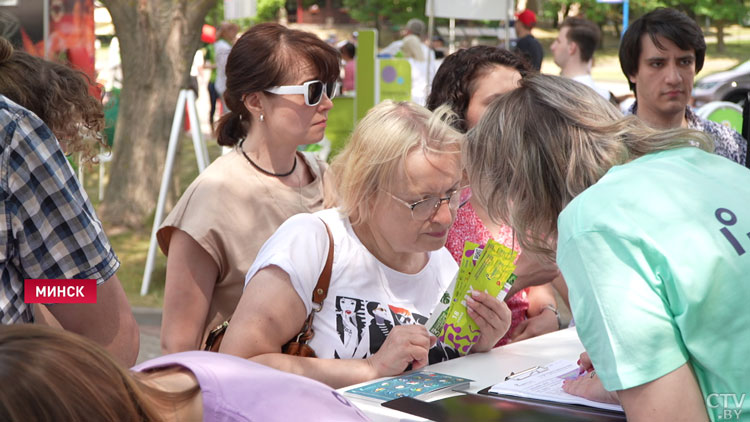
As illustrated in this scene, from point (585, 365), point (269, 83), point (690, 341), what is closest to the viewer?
point (690, 341)

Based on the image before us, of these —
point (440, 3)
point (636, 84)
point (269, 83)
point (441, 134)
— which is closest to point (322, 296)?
point (441, 134)

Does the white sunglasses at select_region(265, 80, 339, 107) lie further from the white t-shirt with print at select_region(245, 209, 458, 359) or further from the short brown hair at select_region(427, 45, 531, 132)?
the white t-shirt with print at select_region(245, 209, 458, 359)

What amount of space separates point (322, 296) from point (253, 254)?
673 mm

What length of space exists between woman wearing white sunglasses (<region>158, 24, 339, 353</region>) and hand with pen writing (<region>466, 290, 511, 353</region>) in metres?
0.89

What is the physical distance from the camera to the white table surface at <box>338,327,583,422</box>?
2309 millimetres

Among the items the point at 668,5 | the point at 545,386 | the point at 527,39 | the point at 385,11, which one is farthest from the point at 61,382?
the point at 385,11

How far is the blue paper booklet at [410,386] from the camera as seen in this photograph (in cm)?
216

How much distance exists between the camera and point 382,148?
8.32 feet

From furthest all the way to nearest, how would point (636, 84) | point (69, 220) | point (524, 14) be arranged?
point (524, 14)
point (636, 84)
point (69, 220)

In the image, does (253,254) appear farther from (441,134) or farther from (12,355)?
(12,355)

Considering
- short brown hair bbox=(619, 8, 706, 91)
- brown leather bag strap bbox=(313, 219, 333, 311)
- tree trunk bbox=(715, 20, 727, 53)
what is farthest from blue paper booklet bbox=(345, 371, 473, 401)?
tree trunk bbox=(715, 20, 727, 53)

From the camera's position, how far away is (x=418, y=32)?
13523 millimetres

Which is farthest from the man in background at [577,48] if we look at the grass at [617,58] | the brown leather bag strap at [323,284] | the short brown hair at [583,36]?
the grass at [617,58]

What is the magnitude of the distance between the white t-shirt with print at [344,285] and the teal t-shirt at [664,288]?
98cm
